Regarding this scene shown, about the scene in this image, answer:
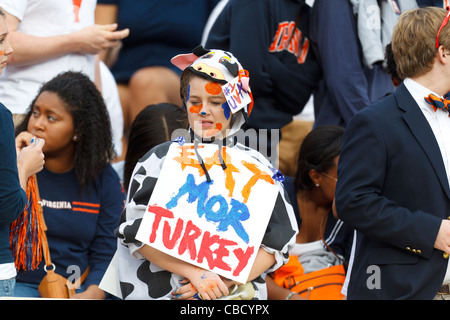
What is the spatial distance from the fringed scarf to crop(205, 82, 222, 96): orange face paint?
40.7 inches

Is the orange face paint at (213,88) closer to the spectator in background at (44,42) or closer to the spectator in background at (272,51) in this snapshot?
the spectator in background at (272,51)

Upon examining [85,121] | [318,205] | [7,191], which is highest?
[7,191]

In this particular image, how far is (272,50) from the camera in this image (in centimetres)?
445

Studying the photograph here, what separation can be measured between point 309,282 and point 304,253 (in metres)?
0.25

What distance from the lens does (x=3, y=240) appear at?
308 centimetres

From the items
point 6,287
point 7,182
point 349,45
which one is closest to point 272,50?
point 349,45

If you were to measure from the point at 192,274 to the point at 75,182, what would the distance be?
124 centimetres

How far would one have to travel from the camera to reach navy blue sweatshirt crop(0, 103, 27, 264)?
9.68 ft

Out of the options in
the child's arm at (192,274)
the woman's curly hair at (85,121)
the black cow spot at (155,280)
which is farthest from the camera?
the woman's curly hair at (85,121)

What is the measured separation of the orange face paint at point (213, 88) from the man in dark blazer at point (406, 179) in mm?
611

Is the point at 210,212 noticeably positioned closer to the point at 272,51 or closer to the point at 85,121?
the point at 85,121

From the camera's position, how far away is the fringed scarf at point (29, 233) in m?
3.42

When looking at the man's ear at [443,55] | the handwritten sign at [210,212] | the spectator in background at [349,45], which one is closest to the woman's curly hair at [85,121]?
the handwritten sign at [210,212]

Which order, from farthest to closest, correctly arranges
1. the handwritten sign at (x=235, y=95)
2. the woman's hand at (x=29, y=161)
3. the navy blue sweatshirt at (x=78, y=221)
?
the navy blue sweatshirt at (x=78, y=221), the woman's hand at (x=29, y=161), the handwritten sign at (x=235, y=95)
